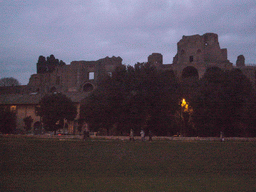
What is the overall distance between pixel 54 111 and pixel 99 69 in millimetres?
25006

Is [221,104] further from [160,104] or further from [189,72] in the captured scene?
[189,72]

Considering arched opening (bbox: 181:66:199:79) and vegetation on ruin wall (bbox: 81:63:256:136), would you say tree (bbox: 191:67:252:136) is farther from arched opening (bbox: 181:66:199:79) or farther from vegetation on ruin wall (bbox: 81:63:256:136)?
arched opening (bbox: 181:66:199:79)

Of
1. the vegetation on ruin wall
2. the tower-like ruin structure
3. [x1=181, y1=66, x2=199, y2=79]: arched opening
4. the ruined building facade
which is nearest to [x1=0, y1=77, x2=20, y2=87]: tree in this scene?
the ruined building facade

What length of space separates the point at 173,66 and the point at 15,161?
163 feet

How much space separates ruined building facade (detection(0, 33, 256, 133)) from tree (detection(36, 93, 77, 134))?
21.3ft

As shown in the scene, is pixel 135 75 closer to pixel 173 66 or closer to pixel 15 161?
pixel 15 161

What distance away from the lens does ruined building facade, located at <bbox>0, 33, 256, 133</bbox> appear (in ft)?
159

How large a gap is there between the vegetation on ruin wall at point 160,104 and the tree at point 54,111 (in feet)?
21.9

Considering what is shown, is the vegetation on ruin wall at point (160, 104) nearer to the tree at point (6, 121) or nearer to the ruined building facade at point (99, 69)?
the tree at point (6, 121)

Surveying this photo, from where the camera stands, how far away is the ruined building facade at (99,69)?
1904 inches

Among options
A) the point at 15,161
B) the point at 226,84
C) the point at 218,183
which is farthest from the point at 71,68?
the point at 218,183

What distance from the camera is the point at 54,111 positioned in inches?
1503

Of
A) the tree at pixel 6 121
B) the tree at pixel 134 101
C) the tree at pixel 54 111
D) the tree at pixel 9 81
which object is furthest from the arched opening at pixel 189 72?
the tree at pixel 9 81

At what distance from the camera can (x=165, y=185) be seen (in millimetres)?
6180
